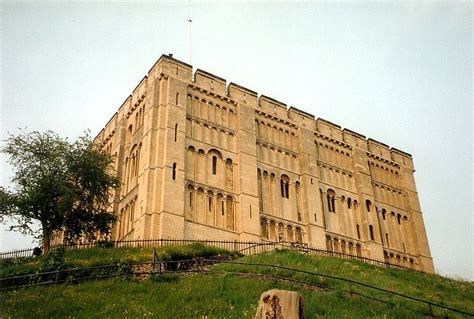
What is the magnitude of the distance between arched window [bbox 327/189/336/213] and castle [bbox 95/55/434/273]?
9cm

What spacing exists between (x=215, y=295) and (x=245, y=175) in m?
22.0

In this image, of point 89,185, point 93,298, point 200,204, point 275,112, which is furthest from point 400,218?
point 93,298

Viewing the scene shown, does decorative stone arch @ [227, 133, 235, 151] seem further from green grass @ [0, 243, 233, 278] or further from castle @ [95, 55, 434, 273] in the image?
green grass @ [0, 243, 233, 278]

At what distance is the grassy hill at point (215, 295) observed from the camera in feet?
60.4

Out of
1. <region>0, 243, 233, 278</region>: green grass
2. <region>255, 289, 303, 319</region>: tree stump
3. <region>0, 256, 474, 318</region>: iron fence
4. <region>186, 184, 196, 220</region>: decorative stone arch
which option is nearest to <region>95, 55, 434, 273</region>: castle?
<region>186, 184, 196, 220</region>: decorative stone arch

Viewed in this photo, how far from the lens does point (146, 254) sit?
A: 28312 mm

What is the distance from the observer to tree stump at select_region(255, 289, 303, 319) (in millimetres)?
13883

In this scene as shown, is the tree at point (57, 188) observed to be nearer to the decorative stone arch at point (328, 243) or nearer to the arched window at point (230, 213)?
the arched window at point (230, 213)

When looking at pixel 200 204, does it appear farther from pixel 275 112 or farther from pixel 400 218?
pixel 400 218

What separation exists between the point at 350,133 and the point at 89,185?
26.9 m

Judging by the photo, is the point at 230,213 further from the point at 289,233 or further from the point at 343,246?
the point at 343,246

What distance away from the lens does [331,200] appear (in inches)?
1895

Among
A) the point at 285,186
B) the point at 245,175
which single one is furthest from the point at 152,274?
the point at 285,186

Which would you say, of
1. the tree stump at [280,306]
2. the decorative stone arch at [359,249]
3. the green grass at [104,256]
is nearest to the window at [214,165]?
the green grass at [104,256]
